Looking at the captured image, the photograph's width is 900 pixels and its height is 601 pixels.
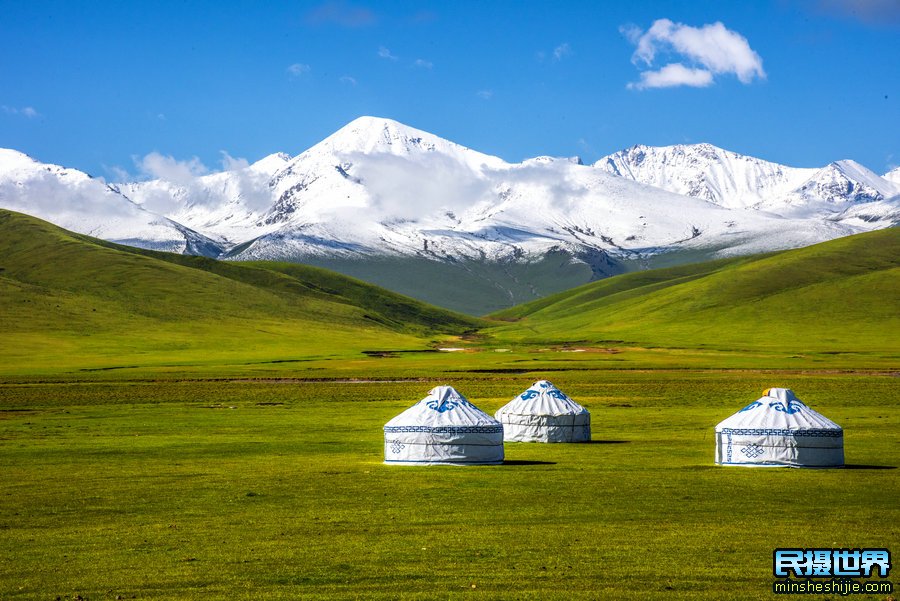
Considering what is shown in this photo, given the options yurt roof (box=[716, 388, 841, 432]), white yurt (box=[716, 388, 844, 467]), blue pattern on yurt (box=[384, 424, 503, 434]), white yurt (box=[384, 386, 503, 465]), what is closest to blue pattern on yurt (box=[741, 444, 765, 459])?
white yurt (box=[716, 388, 844, 467])

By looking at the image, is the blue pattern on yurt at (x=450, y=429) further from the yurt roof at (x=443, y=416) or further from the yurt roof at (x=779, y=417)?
the yurt roof at (x=779, y=417)

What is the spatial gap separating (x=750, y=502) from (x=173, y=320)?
155 m

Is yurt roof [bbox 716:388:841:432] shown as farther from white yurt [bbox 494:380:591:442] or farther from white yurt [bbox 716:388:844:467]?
white yurt [bbox 494:380:591:442]

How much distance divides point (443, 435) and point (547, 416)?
9.80 metres

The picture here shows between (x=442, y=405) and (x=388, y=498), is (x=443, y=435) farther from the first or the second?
(x=388, y=498)

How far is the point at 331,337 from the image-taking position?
177 m

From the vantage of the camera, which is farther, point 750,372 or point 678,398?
point 750,372

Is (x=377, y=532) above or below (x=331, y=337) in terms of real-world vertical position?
below

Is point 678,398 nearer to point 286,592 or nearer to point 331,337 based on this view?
point 286,592

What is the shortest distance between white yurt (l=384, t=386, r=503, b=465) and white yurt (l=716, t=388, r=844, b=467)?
820 cm

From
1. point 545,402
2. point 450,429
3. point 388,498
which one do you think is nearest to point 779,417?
point 450,429

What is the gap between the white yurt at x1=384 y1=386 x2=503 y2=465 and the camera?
38.0 m

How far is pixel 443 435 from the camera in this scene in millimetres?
38094

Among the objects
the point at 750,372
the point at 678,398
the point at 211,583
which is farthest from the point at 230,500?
the point at 750,372
